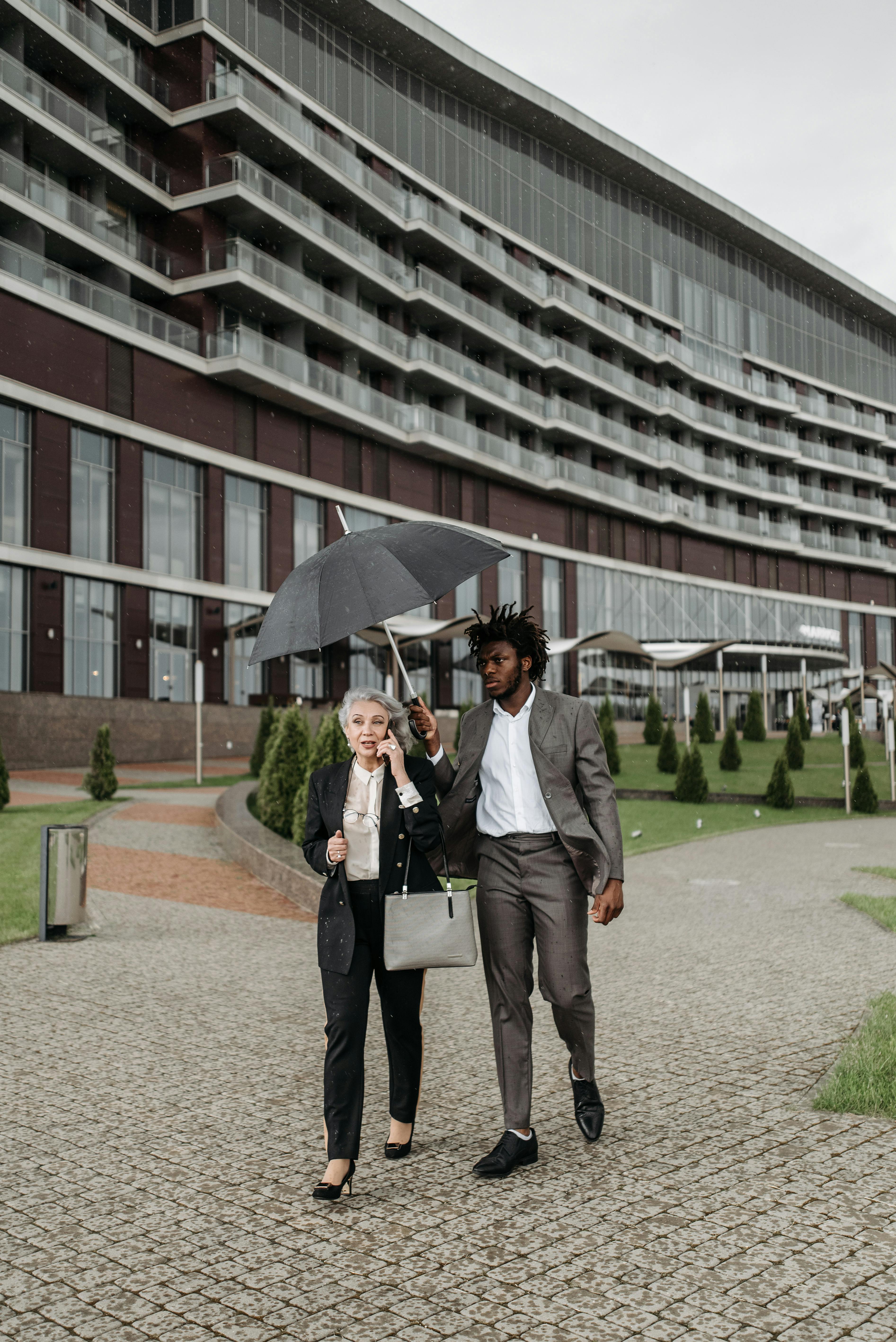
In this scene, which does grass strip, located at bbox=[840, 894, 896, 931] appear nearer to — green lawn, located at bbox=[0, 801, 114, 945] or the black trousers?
the black trousers

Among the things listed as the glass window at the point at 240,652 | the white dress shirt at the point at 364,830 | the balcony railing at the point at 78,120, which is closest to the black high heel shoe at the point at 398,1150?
the white dress shirt at the point at 364,830

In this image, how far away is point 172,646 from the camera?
3600cm

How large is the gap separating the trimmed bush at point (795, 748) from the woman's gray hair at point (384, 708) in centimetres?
2744

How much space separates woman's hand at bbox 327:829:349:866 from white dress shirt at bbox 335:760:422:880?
0.09 metres

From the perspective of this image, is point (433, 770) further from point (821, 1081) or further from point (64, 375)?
point (64, 375)

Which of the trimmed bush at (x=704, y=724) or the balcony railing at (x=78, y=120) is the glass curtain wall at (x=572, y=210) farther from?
the trimmed bush at (x=704, y=724)

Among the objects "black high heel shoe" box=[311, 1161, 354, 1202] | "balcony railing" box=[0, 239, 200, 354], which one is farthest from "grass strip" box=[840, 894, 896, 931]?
"balcony railing" box=[0, 239, 200, 354]

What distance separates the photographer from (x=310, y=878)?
10883mm

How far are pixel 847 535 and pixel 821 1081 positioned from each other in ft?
233

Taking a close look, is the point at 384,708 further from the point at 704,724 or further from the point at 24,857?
the point at 704,724

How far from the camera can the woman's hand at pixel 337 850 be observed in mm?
4129

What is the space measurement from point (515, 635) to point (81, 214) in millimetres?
32885

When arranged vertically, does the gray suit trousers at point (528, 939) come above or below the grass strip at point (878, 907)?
above

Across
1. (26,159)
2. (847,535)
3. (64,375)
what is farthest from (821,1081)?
(847,535)
